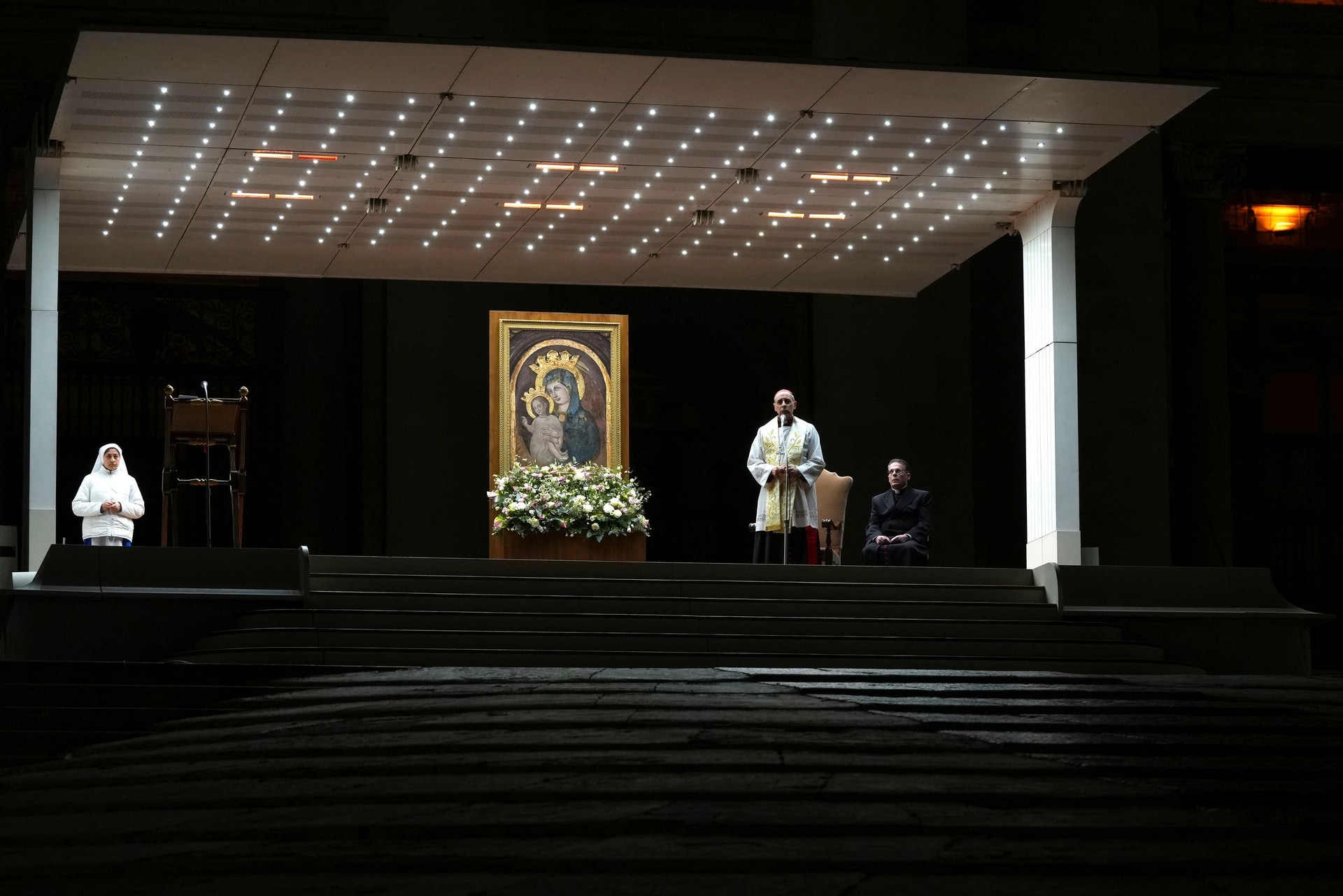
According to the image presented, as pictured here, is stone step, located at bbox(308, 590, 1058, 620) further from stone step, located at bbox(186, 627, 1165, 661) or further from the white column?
the white column

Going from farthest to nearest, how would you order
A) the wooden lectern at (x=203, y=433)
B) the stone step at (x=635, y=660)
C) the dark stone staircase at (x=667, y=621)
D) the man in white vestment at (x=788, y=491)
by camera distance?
the man in white vestment at (x=788, y=491) → the wooden lectern at (x=203, y=433) → the dark stone staircase at (x=667, y=621) → the stone step at (x=635, y=660)

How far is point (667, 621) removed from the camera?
11336 millimetres

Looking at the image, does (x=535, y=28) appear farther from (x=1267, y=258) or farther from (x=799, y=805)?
(x=799, y=805)

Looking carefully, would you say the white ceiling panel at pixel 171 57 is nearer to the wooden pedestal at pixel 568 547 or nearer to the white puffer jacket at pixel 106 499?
the white puffer jacket at pixel 106 499

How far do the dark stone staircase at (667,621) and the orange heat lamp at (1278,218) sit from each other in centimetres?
1126

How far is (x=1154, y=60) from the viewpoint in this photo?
19.0 metres

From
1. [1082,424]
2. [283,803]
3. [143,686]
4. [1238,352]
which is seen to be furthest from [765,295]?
[283,803]

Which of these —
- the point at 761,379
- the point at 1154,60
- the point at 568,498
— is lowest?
the point at 568,498

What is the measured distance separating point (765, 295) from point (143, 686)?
1335 centimetres

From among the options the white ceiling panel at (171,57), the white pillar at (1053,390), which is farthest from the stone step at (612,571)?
the white ceiling panel at (171,57)

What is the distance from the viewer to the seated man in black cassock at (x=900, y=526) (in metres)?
13.5

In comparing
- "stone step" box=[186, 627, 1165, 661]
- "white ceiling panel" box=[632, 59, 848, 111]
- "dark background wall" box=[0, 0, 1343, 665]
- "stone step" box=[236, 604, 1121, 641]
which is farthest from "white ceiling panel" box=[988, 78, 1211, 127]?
"dark background wall" box=[0, 0, 1343, 665]

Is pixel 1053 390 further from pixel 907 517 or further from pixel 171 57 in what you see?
pixel 171 57

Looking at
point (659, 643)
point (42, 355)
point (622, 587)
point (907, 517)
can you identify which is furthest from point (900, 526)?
point (42, 355)
